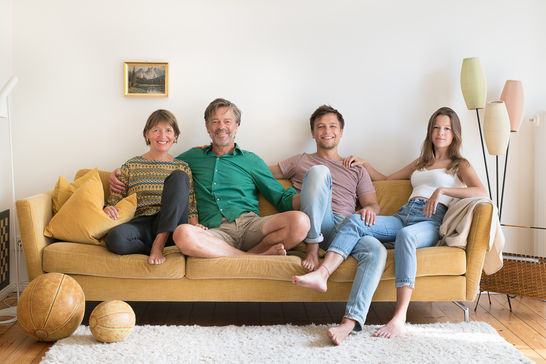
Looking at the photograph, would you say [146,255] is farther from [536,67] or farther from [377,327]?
[536,67]

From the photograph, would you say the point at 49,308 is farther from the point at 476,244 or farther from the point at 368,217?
the point at 476,244

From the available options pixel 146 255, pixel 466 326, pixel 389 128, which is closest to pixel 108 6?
pixel 146 255

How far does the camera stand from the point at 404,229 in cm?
250

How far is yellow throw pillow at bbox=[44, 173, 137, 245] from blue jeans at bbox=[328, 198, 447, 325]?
49.0 inches

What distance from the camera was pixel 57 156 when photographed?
131 inches

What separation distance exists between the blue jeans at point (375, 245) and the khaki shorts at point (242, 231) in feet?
1.43

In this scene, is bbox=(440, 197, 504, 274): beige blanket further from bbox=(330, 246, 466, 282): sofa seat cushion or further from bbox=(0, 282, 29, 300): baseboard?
bbox=(0, 282, 29, 300): baseboard

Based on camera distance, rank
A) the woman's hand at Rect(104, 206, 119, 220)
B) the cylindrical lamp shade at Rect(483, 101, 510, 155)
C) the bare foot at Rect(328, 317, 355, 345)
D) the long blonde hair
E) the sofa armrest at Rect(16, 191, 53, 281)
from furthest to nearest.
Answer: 1. the cylindrical lamp shade at Rect(483, 101, 510, 155)
2. the long blonde hair
3. the woman's hand at Rect(104, 206, 119, 220)
4. the sofa armrest at Rect(16, 191, 53, 281)
5. the bare foot at Rect(328, 317, 355, 345)

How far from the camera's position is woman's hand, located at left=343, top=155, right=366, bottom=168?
3.12 metres

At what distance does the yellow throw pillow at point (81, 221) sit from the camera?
98.4 inches

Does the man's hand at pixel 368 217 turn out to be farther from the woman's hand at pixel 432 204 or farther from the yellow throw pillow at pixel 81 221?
the yellow throw pillow at pixel 81 221

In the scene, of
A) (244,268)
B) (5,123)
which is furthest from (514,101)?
(5,123)

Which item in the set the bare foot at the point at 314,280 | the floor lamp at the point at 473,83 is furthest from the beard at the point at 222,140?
the floor lamp at the point at 473,83

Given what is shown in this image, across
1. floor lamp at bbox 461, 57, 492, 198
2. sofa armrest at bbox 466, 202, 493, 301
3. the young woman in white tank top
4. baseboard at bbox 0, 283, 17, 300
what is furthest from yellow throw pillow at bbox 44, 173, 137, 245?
floor lamp at bbox 461, 57, 492, 198
